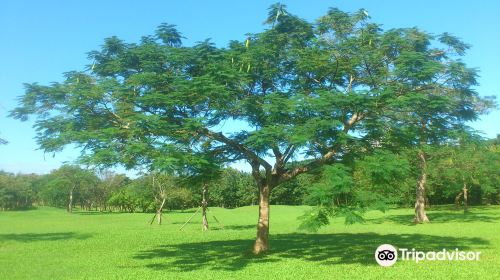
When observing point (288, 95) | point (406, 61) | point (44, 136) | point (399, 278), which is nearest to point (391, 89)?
point (406, 61)

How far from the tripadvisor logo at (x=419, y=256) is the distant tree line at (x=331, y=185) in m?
1.76

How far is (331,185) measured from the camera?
1272 centimetres

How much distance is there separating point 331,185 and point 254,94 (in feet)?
15.5

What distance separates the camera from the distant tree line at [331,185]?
1346 centimetres

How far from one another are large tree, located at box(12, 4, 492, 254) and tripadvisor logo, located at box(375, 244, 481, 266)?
3.55m

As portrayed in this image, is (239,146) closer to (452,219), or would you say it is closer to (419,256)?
(419,256)

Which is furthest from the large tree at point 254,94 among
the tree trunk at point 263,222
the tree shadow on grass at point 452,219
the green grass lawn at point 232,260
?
the tree shadow on grass at point 452,219

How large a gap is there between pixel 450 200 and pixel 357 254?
5836cm

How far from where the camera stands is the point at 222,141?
16047 mm

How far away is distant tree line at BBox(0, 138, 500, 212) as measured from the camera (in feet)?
44.2

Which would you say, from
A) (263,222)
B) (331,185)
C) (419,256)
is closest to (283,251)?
(263,222)

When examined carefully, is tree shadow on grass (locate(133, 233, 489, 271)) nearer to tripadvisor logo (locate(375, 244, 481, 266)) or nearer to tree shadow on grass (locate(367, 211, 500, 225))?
tripadvisor logo (locate(375, 244, 481, 266))

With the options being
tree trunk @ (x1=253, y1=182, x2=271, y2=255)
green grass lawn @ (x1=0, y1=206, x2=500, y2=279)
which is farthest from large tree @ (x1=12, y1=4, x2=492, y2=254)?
green grass lawn @ (x1=0, y1=206, x2=500, y2=279)

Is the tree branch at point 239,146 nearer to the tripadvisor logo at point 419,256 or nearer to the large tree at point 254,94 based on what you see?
the large tree at point 254,94
